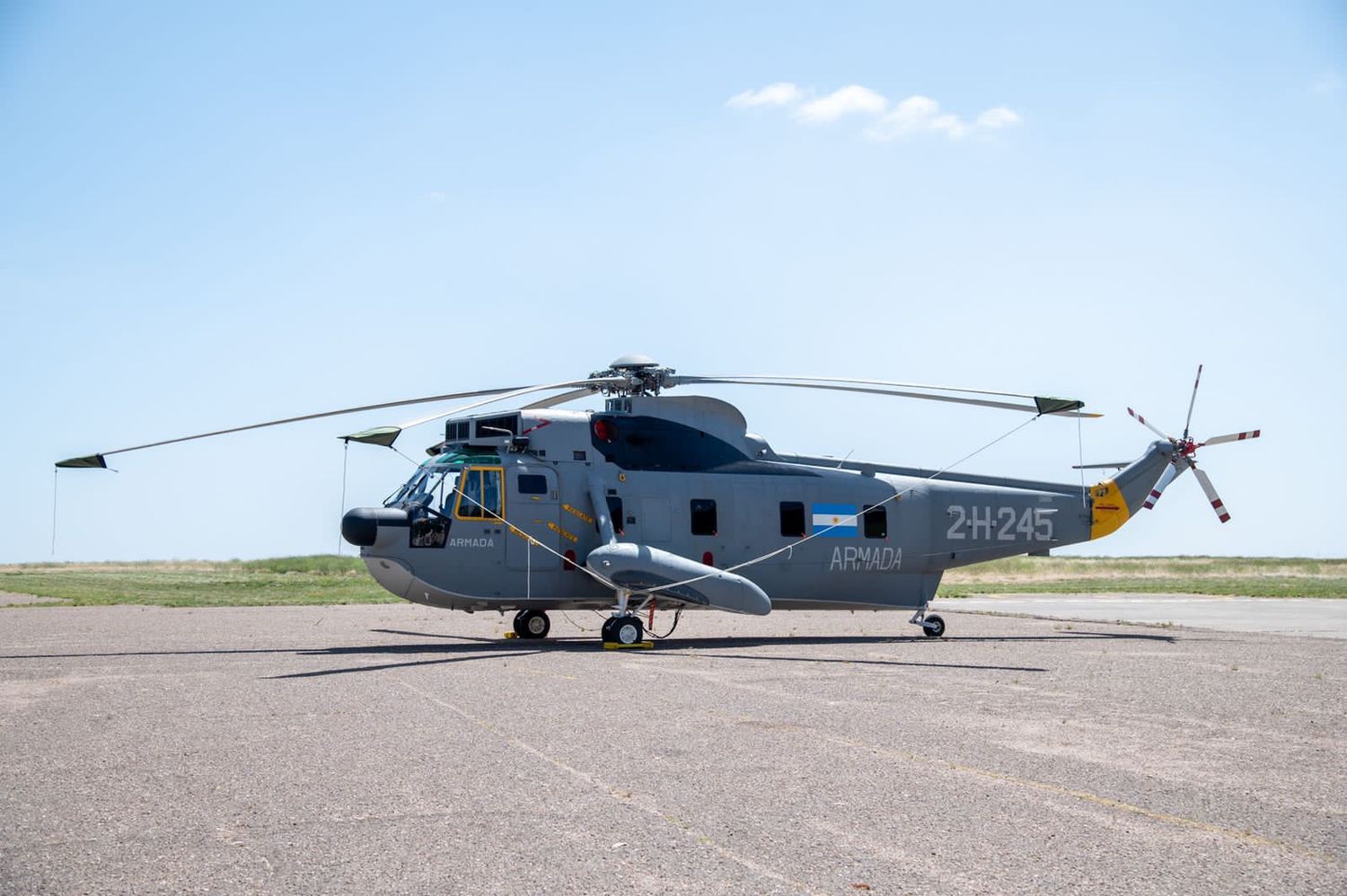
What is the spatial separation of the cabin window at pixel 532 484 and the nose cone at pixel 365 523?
2.17 meters

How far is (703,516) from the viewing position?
71.1 ft

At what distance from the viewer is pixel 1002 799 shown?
25.6ft

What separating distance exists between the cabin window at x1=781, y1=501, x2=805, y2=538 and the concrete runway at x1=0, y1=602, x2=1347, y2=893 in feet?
18.4

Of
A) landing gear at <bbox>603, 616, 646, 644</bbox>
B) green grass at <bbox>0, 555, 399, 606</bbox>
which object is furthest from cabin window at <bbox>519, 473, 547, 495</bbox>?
green grass at <bbox>0, 555, 399, 606</bbox>

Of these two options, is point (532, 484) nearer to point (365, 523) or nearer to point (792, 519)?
point (365, 523)

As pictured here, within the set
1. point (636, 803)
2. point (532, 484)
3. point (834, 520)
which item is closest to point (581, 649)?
point (532, 484)

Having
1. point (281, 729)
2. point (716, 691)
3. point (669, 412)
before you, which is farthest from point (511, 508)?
point (281, 729)

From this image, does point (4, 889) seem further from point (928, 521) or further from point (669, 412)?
point (928, 521)

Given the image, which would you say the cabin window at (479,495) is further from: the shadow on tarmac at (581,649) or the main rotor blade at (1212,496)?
the main rotor blade at (1212,496)

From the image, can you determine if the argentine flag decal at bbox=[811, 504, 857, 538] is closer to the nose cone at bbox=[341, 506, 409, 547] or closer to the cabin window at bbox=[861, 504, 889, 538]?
the cabin window at bbox=[861, 504, 889, 538]

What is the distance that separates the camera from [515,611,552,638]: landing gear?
71.1 ft

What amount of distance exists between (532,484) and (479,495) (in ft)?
3.23

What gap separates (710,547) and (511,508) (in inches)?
153

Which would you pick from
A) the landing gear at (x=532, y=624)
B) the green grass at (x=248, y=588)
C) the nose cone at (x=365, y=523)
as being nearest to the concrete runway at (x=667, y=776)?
the nose cone at (x=365, y=523)
